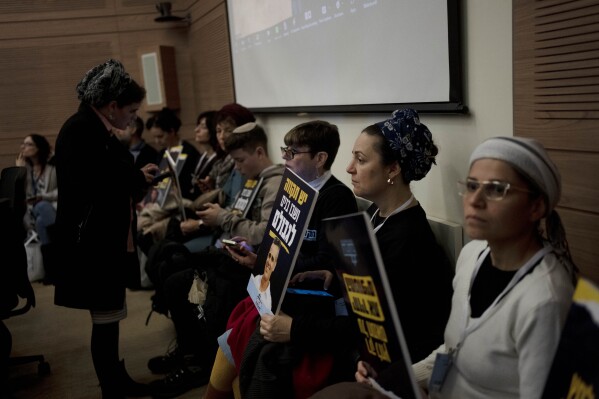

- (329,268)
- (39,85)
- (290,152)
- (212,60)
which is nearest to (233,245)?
(329,268)

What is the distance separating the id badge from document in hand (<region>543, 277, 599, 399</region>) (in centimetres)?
40

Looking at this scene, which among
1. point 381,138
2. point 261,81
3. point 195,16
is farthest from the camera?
point 195,16

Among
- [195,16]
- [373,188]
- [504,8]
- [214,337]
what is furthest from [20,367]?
[195,16]

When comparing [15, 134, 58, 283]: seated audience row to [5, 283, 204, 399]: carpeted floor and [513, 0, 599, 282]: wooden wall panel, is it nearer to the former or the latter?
[5, 283, 204, 399]: carpeted floor

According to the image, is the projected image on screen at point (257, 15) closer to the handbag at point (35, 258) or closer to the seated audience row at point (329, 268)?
the seated audience row at point (329, 268)

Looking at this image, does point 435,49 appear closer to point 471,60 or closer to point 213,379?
point 471,60

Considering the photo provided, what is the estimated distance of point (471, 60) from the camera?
1941 millimetres

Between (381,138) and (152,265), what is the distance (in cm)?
207

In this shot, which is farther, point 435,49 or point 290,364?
point 435,49

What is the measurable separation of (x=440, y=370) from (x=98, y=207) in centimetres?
164

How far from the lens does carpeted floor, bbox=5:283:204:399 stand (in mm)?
2990

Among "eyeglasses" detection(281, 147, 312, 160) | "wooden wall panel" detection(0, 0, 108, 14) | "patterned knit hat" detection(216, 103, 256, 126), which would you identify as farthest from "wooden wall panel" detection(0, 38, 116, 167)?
"eyeglasses" detection(281, 147, 312, 160)

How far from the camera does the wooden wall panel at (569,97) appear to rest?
1.47 metres

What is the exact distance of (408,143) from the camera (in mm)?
1845
